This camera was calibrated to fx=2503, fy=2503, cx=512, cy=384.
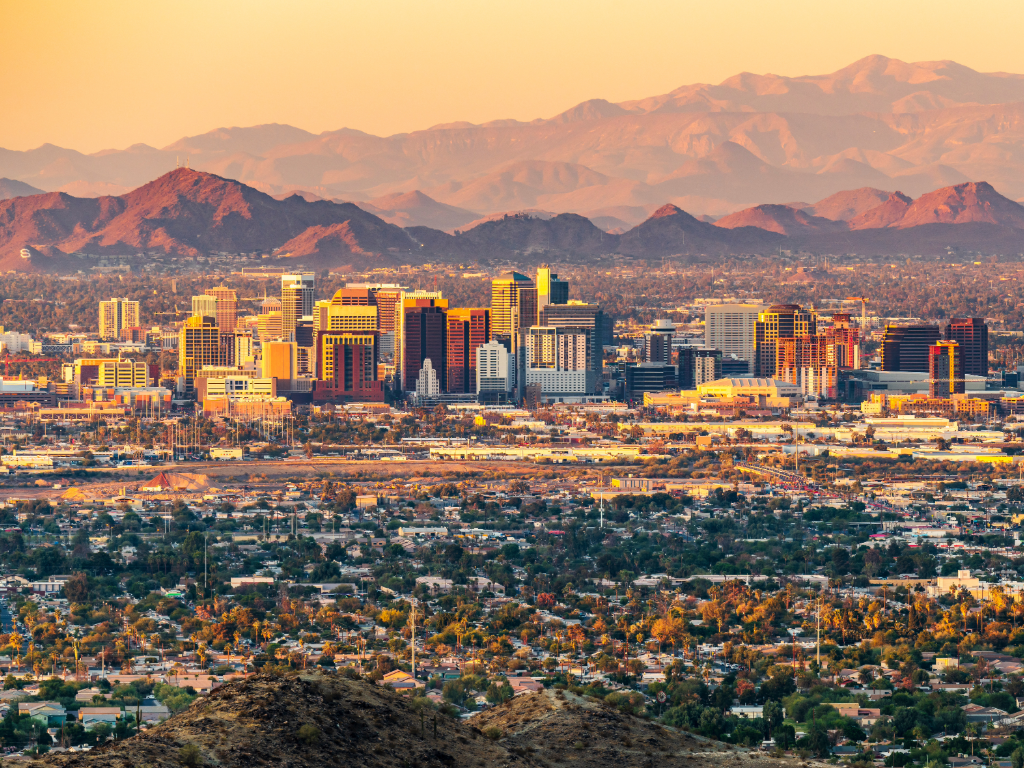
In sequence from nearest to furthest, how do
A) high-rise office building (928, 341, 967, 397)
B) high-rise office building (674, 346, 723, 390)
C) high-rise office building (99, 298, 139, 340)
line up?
high-rise office building (928, 341, 967, 397) < high-rise office building (674, 346, 723, 390) < high-rise office building (99, 298, 139, 340)

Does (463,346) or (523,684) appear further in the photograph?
(463,346)

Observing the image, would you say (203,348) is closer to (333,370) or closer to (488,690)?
(333,370)

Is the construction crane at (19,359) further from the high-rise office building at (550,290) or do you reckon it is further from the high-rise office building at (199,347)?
the high-rise office building at (550,290)

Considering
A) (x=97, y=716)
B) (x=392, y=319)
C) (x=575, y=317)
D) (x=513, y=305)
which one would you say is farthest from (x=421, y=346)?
(x=97, y=716)

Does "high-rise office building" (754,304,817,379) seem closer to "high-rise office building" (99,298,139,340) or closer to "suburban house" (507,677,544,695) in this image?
"high-rise office building" (99,298,139,340)

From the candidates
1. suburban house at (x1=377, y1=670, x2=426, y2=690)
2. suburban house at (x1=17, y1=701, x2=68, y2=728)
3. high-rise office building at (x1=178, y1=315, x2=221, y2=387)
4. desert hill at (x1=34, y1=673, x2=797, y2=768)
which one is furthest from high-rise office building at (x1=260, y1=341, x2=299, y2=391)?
desert hill at (x1=34, y1=673, x2=797, y2=768)

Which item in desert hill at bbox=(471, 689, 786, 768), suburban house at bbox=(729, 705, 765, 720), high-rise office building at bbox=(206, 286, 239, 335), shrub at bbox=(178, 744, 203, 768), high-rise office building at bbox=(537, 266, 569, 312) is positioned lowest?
suburban house at bbox=(729, 705, 765, 720)

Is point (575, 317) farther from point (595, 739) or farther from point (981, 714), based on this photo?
point (595, 739)
